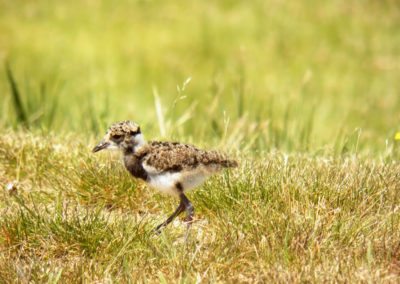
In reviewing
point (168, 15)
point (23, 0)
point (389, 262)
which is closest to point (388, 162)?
point (389, 262)

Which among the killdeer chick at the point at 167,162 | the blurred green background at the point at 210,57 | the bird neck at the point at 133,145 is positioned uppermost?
the bird neck at the point at 133,145

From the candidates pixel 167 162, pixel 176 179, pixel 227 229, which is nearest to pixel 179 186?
pixel 176 179

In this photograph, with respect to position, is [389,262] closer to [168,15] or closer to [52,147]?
[52,147]

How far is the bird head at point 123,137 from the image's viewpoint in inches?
240

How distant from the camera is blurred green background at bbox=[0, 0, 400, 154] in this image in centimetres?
1257

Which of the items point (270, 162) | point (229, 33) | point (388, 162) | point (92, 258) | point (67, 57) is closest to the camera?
point (92, 258)

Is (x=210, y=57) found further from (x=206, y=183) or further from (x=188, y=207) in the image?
(x=188, y=207)

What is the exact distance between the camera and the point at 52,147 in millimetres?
7695

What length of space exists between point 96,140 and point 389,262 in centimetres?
343

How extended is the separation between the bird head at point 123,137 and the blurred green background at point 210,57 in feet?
16.6

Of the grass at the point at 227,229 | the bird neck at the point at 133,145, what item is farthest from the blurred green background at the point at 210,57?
the bird neck at the point at 133,145

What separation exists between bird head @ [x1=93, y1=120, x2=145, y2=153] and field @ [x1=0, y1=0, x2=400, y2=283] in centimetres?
50

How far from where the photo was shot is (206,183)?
21.3 feet

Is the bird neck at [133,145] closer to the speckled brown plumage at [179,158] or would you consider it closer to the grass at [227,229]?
the speckled brown plumage at [179,158]
